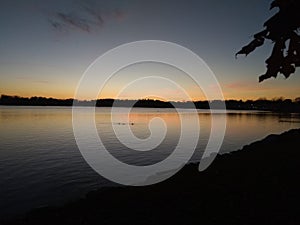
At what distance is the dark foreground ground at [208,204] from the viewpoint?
8281 mm

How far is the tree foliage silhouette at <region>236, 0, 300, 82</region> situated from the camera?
1176 cm

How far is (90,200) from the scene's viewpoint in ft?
41.2

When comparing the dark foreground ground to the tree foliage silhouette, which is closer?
the dark foreground ground

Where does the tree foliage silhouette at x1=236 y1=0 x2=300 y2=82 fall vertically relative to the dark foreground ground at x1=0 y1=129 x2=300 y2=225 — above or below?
above

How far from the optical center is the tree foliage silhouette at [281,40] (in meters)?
11.8

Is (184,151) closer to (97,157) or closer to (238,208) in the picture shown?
(97,157)

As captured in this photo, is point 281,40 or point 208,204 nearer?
point 208,204

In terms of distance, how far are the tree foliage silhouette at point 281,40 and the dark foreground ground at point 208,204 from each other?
5053mm

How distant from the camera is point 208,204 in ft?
30.9

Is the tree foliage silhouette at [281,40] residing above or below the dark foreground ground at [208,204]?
above

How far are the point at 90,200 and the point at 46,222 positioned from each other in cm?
276

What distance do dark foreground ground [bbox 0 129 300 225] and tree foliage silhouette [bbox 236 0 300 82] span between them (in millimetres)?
5053

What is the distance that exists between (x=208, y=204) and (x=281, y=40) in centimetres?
879

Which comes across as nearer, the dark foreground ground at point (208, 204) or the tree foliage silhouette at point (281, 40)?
the dark foreground ground at point (208, 204)
